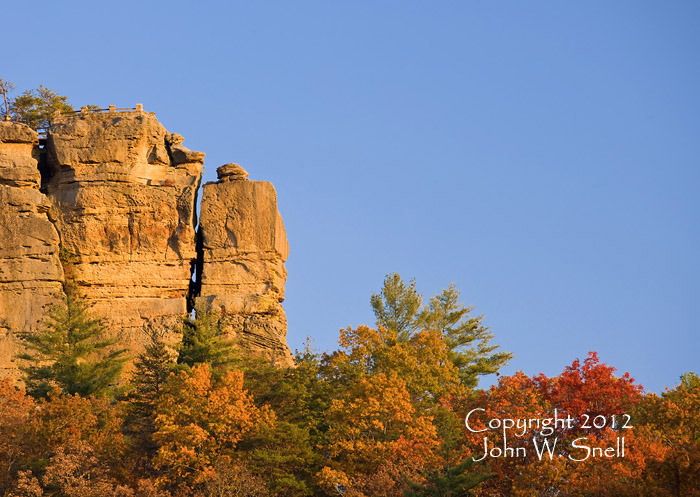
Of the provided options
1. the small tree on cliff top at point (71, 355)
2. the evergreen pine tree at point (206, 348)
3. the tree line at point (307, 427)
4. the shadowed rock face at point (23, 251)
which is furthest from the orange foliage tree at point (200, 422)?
the shadowed rock face at point (23, 251)

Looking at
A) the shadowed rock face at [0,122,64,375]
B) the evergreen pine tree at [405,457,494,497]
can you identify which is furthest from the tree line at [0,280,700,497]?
the shadowed rock face at [0,122,64,375]

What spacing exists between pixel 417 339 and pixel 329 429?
739 cm

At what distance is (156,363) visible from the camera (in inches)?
1613

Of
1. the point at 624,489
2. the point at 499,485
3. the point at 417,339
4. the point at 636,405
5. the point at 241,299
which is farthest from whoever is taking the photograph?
the point at 241,299

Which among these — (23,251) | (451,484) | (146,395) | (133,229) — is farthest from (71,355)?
(451,484)

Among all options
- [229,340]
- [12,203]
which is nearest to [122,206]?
[12,203]

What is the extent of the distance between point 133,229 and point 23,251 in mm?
4393

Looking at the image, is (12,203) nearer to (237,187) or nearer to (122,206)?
(122,206)

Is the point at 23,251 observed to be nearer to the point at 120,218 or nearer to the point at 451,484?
the point at 120,218

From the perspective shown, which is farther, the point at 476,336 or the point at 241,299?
the point at 476,336

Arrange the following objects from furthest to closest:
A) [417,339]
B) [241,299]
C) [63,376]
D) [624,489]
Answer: [241,299] → [417,339] → [63,376] → [624,489]

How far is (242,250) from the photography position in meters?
47.5

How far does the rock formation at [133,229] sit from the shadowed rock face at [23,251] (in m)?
0.04

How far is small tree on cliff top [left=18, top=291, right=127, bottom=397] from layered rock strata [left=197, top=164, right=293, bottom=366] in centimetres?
464
